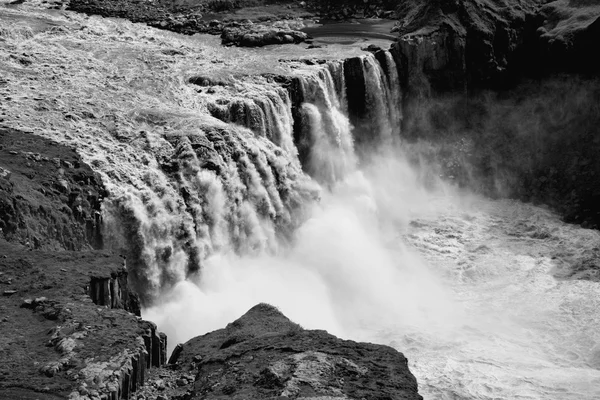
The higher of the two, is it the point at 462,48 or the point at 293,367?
the point at 462,48

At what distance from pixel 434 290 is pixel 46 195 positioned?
1443 centimetres

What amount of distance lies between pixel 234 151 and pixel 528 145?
54.5ft

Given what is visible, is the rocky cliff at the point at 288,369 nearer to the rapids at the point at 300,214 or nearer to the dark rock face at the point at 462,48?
the rapids at the point at 300,214

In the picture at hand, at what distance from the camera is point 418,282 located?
97.2ft

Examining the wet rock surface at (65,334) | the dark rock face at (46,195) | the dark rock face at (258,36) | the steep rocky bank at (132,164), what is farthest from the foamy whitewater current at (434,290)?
the dark rock face at (258,36)

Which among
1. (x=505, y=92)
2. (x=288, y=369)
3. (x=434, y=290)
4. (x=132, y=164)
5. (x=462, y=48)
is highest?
(x=462, y=48)

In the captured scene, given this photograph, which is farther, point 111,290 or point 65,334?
point 111,290

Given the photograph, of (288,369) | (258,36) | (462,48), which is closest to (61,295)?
(288,369)

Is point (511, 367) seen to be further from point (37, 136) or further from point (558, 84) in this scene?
point (558, 84)

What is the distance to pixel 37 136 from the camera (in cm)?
2481

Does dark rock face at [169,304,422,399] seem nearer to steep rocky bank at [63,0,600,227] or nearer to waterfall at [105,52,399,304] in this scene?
waterfall at [105,52,399,304]

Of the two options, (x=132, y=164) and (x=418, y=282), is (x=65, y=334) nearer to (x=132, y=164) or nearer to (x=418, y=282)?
(x=132, y=164)

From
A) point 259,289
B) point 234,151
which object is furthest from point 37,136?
point 259,289

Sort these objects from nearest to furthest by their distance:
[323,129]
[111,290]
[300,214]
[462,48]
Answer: [111,290] → [300,214] → [323,129] → [462,48]
